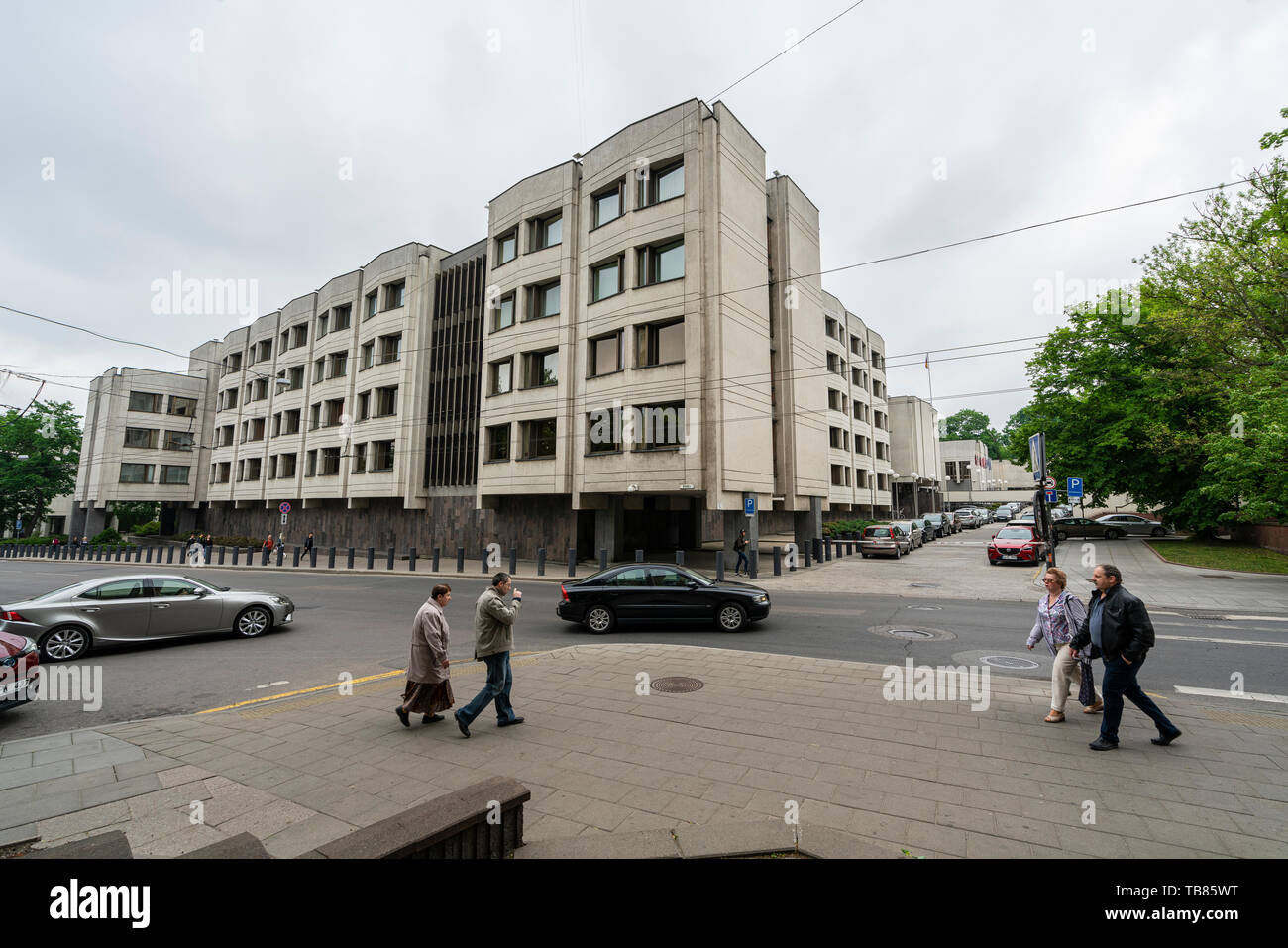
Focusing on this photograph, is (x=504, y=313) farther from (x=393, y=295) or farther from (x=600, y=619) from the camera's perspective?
(x=600, y=619)

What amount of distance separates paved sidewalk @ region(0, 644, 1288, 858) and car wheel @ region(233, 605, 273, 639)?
539cm

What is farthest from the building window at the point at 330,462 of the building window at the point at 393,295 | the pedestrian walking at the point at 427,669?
the pedestrian walking at the point at 427,669

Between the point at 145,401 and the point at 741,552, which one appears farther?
the point at 145,401

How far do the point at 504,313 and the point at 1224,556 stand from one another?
33.8 m

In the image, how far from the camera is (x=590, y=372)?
2569 cm

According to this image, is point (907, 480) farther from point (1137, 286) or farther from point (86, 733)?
point (86, 733)

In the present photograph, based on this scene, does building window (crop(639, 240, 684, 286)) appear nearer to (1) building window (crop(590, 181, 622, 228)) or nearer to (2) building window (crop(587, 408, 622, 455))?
(1) building window (crop(590, 181, 622, 228))

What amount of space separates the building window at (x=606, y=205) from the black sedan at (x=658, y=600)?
1961cm

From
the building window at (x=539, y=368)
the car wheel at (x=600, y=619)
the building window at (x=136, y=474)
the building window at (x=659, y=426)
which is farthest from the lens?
the building window at (x=136, y=474)

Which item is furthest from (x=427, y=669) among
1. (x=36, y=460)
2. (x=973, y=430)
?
(x=973, y=430)

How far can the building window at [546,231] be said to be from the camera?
1104 inches

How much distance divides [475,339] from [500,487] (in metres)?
10.5

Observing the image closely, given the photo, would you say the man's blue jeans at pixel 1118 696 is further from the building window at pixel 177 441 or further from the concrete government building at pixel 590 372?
the building window at pixel 177 441

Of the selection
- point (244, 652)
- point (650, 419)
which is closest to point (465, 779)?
point (244, 652)
